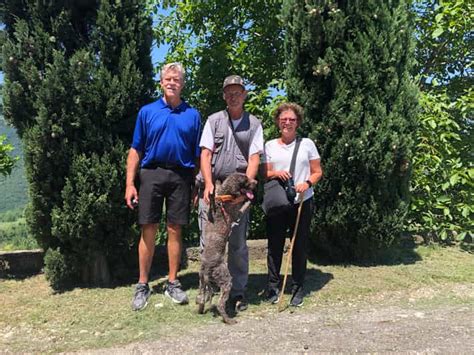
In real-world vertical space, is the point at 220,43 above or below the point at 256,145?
above

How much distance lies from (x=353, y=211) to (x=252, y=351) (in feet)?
7.70

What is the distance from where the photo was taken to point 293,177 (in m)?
4.03

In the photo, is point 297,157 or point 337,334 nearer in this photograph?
point 337,334

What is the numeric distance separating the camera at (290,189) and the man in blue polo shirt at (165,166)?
88 centimetres

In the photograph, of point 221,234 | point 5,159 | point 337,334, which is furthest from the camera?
point 5,159

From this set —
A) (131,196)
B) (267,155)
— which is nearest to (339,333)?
(267,155)

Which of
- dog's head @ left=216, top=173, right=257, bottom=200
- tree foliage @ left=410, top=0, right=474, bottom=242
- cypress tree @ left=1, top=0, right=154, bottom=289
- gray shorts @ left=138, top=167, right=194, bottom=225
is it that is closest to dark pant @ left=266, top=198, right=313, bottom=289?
dog's head @ left=216, top=173, right=257, bottom=200

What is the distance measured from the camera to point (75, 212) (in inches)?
167

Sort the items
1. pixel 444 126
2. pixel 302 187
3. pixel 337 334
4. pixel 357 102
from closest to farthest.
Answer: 1. pixel 337 334
2. pixel 302 187
3. pixel 357 102
4. pixel 444 126

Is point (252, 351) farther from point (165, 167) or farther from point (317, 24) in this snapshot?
point (317, 24)

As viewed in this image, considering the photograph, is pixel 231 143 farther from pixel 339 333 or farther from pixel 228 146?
pixel 339 333

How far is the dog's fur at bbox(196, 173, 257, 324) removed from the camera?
3637 mm

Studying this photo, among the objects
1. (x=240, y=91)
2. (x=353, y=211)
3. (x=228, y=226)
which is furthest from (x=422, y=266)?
(x=240, y=91)

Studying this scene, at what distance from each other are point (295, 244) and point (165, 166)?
4.65 ft
